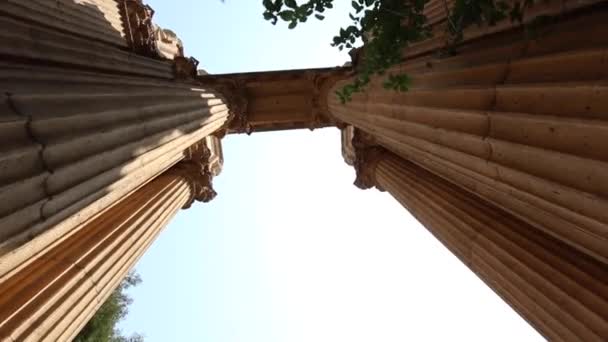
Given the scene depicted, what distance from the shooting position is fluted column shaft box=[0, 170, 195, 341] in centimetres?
646

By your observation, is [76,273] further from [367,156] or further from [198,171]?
[367,156]

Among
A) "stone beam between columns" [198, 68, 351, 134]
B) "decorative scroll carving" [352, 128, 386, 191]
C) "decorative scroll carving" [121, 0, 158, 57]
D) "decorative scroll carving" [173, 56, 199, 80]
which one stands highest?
"decorative scroll carving" [121, 0, 158, 57]

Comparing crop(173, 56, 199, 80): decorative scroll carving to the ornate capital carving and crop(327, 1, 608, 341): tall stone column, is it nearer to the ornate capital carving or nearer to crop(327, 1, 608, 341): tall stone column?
the ornate capital carving

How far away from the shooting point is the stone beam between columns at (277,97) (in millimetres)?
19234

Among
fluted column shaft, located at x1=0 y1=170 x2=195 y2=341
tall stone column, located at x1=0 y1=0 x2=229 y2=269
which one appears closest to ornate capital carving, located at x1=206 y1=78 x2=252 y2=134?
tall stone column, located at x1=0 y1=0 x2=229 y2=269

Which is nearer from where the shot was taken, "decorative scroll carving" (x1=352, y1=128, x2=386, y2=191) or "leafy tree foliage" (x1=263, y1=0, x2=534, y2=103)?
"leafy tree foliage" (x1=263, y1=0, x2=534, y2=103)

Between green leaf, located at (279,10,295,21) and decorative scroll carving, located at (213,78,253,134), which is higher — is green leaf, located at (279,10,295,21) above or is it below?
above

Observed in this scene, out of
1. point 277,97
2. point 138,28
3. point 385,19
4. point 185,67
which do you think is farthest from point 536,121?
point 138,28

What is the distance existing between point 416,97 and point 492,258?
3343 mm

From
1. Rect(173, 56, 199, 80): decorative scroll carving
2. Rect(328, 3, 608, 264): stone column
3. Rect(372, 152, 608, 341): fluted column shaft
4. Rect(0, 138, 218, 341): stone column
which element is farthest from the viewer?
Rect(173, 56, 199, 80): decorative scroll carving

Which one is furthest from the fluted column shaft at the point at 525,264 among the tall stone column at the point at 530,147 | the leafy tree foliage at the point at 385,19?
Answer: the leafy tree foliage at the point at 385,19

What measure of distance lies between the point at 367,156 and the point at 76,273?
12.4 metres

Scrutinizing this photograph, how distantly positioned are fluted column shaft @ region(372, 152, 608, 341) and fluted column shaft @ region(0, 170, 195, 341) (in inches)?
292

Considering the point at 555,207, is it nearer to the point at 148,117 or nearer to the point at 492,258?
the point at 492,258
